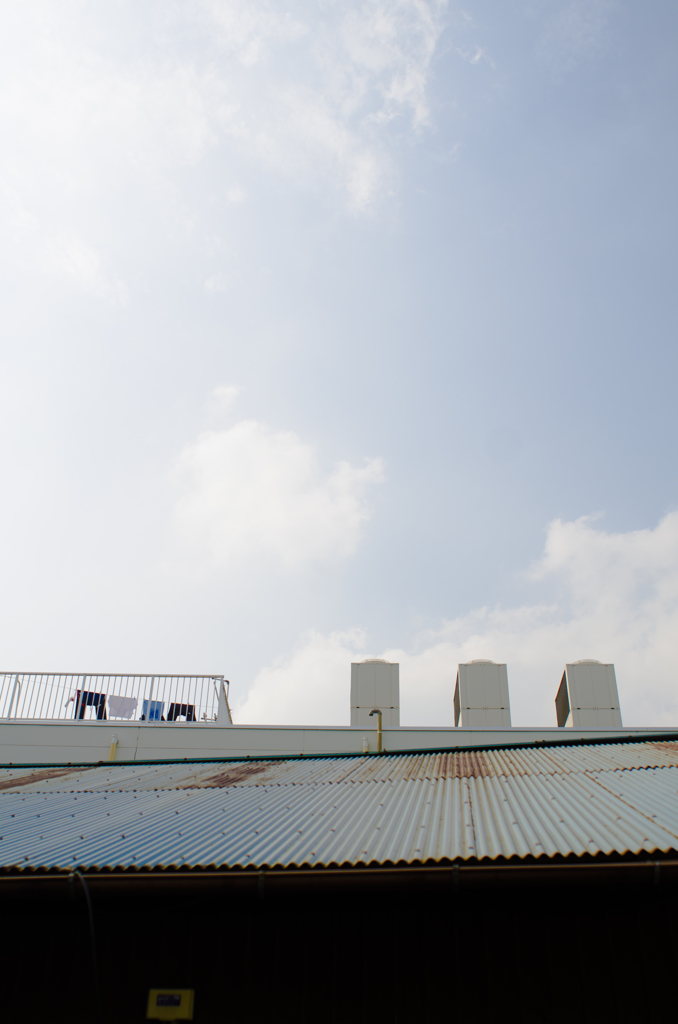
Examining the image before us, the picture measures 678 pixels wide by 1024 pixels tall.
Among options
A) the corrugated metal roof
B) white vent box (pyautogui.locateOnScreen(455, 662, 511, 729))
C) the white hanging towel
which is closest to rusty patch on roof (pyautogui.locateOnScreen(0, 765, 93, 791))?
the corrugated metal roof

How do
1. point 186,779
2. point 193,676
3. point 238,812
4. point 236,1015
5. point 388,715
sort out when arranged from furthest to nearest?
point 193,676 < point 388,715 < point 186,779 < point 238,812 < point 236,1015

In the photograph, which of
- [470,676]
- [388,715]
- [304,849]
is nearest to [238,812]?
[304,849]

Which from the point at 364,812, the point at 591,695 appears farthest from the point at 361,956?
the point at 591,695

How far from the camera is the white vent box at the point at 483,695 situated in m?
16.0

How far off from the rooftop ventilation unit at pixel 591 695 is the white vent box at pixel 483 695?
1747 mm

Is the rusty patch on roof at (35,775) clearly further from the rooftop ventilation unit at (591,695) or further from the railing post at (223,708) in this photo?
the rooftop ventilation unit at (591,695)

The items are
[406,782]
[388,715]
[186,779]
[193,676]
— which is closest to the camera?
[406,782]

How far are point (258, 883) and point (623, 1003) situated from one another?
9.34 feet

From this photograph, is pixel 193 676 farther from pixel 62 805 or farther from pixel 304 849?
pixel 304 849

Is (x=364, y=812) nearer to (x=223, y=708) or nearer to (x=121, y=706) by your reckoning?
(x=223, y=708)

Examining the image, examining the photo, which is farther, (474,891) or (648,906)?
(648,906)

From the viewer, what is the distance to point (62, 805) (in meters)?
7.97

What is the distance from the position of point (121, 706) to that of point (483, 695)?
9.45 m

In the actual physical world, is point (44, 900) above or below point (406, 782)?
below
